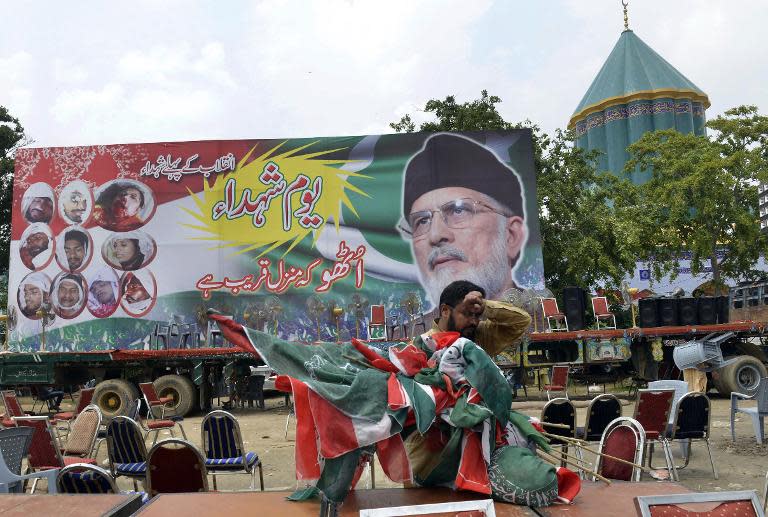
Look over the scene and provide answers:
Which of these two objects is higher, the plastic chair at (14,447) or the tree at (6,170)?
the tree at (6,170)

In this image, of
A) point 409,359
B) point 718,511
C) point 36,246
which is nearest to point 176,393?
point 36,246

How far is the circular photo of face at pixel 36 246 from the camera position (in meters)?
17.0

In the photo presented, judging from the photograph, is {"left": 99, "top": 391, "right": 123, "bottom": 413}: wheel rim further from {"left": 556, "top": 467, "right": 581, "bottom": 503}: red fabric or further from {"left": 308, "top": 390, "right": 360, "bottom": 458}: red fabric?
{"left": 556, "top": 467, "right": 581, "bottom": 503}: red fabric

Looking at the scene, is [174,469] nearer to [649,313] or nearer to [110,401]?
[110,401]

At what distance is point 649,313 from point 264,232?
9.36m

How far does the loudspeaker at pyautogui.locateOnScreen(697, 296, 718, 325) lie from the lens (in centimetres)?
1324

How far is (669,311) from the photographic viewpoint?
44.0 feet

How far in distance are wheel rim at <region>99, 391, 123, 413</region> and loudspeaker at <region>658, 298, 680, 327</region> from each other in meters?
10.7

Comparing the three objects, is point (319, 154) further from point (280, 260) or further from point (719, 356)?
point (719, 356)

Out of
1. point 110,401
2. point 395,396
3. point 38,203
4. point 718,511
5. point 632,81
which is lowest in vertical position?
point 110,401

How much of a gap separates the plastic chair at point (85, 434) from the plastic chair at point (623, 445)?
14.5 feet

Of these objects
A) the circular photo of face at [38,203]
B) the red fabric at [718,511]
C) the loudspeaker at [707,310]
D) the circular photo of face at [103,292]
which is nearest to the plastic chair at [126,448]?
the red fabric at [718,511]

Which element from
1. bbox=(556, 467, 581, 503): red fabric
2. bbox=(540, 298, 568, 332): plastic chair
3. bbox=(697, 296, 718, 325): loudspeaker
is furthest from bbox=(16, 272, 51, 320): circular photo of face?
bbox=(556, 467, 581, 503): red fabric

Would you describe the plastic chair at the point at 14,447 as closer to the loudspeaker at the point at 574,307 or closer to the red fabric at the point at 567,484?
the red fabric at the point at 567,484
